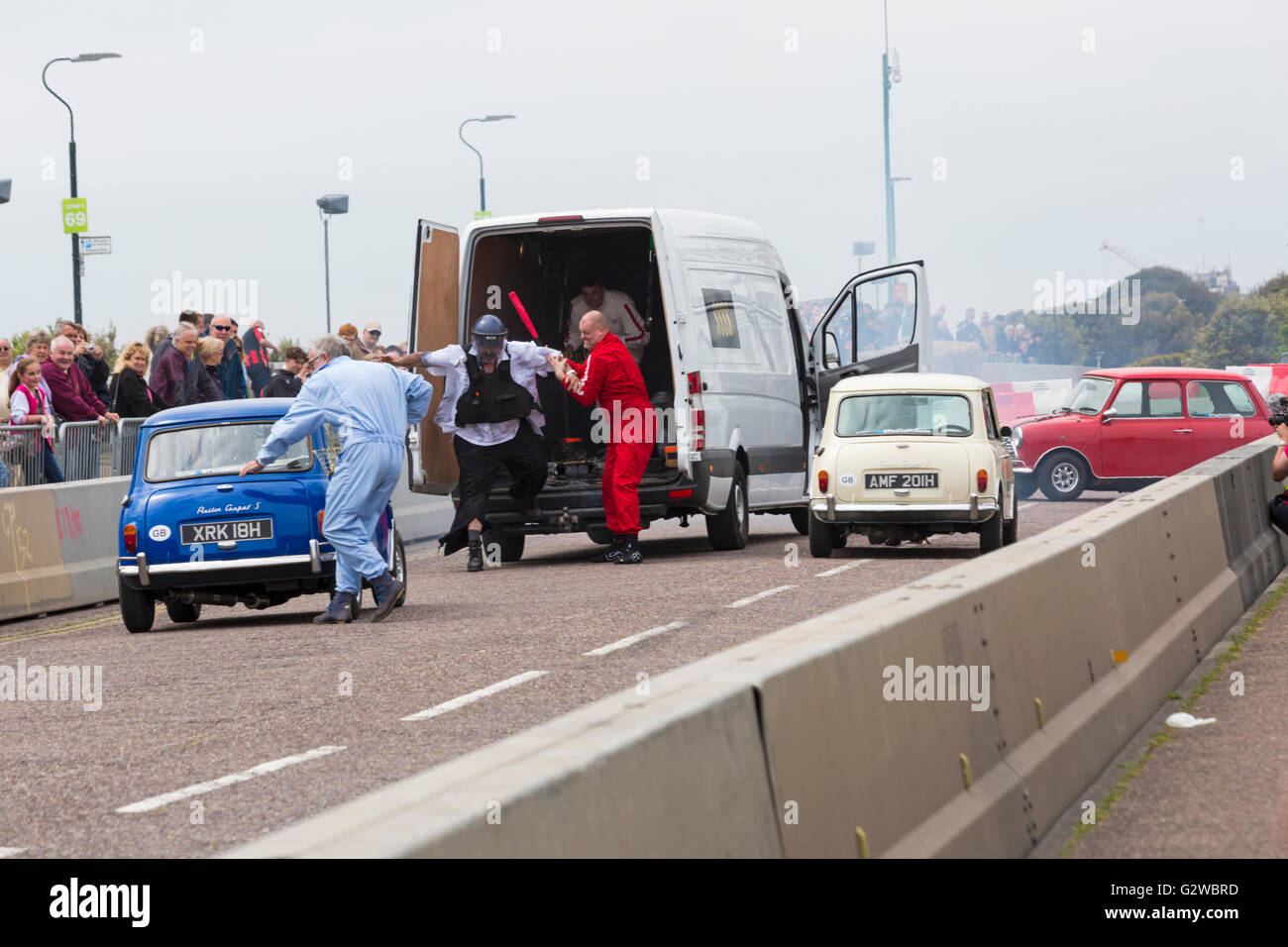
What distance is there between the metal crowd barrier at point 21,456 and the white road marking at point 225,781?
9.41 m

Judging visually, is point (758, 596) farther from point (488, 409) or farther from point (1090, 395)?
point (1090, 395)

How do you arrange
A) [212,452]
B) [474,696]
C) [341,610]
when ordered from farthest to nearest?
[212,452]
[341,610]
[474,696]

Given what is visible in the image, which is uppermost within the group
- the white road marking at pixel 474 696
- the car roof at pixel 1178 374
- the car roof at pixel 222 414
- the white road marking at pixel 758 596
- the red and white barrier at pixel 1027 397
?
the car roof at pixel 222 414

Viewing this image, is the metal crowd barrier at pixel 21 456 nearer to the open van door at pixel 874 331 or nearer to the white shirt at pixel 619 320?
the white shirt at pixel 619 320

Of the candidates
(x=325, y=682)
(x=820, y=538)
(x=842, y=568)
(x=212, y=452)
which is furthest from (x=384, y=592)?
(x=820, y=538)

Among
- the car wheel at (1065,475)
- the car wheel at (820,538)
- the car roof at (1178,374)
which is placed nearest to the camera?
the car wheel at (820,538)

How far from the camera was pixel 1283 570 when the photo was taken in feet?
48.9

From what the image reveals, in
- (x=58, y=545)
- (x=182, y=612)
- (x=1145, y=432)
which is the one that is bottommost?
(x=182, y=612)

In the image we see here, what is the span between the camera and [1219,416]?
82.4 feet

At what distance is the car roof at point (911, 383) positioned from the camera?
16984 mm

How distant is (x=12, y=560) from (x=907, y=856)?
1141 centimetres

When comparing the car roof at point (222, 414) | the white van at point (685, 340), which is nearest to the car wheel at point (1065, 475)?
the white van at point (685, 340)

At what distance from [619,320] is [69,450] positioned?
16.7 ft
